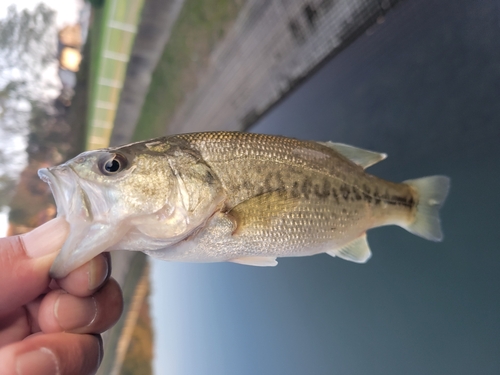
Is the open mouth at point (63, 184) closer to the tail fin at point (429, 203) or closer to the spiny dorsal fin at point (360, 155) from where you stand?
the spiny dorsal fin at point (360, 155)

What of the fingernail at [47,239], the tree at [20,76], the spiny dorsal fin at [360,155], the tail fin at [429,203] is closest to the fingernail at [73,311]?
the fingernail at [47,239]

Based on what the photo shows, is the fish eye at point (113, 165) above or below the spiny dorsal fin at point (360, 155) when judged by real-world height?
below

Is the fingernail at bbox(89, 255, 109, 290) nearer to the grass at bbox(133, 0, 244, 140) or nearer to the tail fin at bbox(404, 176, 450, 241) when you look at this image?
the tail fin at bbox(404, 176, 450, 241)

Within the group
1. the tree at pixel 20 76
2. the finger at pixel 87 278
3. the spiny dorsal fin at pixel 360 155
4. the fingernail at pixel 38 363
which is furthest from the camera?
the tree at pixel 20 76

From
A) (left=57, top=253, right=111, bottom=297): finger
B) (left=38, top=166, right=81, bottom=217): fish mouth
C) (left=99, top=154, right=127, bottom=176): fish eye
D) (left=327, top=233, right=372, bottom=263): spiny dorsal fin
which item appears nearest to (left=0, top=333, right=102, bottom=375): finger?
(left=57, top=253, right=111, bottom=297): finger

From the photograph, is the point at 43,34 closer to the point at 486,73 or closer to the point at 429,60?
the point at 429,60

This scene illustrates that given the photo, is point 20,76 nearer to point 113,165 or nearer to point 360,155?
point 113,165

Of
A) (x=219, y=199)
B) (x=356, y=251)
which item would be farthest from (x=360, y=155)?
(x=219, y=199)

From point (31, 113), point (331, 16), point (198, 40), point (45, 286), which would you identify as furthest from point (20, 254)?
point (31, 113)
